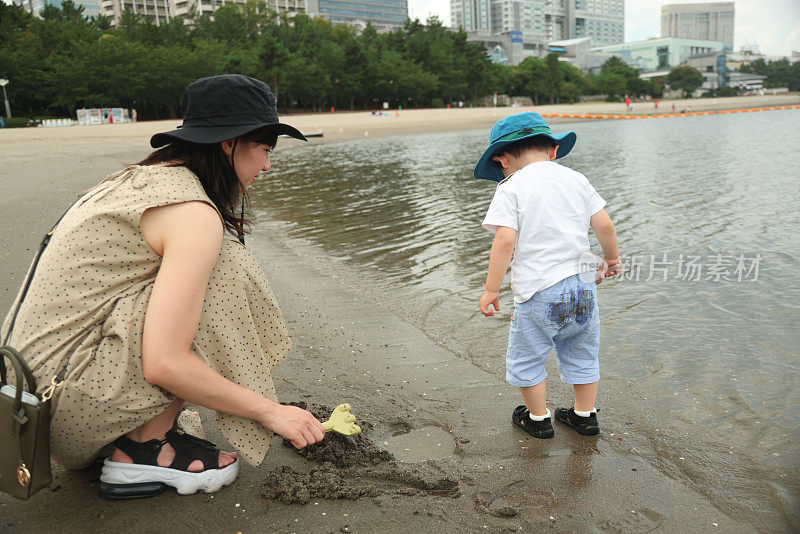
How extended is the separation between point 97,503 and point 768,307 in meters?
4.41

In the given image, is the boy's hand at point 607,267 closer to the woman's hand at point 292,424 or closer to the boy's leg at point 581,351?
the boy's leg at point 581,351

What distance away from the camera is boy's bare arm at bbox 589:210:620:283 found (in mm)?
2625

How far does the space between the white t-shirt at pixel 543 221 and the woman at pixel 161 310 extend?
3.47 ft

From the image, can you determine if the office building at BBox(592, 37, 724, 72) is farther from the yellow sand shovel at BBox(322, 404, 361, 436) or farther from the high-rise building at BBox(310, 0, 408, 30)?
the yellow sand shovel at BBox(322, 404, 361, 436)

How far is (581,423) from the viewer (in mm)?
2670

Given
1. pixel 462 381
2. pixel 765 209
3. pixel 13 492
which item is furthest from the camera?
pixel 765 209

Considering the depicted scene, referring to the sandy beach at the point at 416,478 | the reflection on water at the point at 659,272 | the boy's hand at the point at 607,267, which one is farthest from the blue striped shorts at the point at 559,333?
the reflection on water at the point at 659,272

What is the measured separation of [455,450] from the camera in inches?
99.8

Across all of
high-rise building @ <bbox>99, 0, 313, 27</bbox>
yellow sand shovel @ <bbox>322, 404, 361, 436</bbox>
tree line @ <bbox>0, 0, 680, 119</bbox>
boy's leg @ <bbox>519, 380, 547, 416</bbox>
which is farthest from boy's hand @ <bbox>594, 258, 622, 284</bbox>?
high-rise building @ <bbox>99, 0, 313, 27</bbox>

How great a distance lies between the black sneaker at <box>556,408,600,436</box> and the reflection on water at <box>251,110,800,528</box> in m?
0.28

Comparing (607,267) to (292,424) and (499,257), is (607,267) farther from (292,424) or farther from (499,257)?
(292,424)

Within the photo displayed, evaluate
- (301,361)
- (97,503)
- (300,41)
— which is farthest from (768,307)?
(300,41)

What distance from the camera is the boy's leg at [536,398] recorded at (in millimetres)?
2623

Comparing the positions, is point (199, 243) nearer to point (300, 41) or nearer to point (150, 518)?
point (150, 518)
